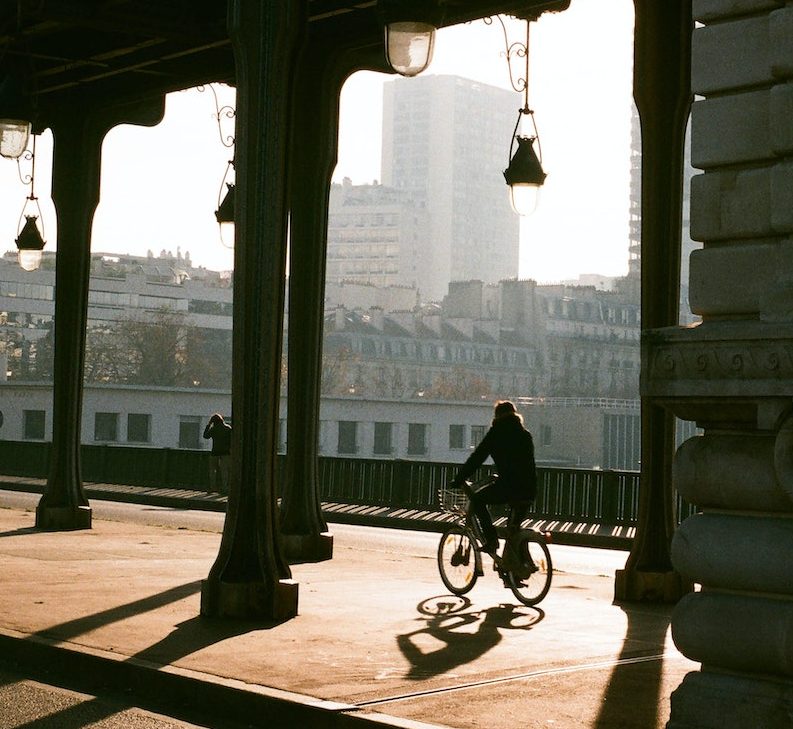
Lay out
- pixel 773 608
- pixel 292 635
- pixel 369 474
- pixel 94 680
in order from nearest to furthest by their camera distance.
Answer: pixel 773 608, pixel 94 680, pixel 292 635, pixel 369 474

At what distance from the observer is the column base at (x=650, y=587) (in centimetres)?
1362

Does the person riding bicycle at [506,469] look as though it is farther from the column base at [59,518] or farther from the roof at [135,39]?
the column base at [59,518]

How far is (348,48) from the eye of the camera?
1703 cm

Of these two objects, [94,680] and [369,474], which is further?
[369,474]

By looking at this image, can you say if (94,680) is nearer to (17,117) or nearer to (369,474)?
(17,117)

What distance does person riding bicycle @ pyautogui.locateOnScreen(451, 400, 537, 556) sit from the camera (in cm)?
1364

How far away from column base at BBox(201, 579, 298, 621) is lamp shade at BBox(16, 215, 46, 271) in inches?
398

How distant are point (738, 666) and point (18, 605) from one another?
21.1 ft

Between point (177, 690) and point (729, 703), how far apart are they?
3.22 metres

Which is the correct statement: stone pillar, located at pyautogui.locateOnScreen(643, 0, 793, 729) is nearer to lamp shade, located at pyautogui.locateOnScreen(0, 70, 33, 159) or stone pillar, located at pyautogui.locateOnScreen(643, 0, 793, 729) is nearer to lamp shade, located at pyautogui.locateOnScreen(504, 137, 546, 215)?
lamp shade, located at pyautogui.locateOnScreen(504, 137, 546, 215)

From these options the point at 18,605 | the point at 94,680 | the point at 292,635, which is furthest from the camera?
the point at 18,605

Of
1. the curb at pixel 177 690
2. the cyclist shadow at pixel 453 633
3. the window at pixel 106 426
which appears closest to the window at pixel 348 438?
the window at pixel 106 426

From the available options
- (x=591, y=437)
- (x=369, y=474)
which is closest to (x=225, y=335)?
(x=591, y=437)

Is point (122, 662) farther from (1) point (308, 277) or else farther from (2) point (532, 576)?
(1) point (308, 277)
